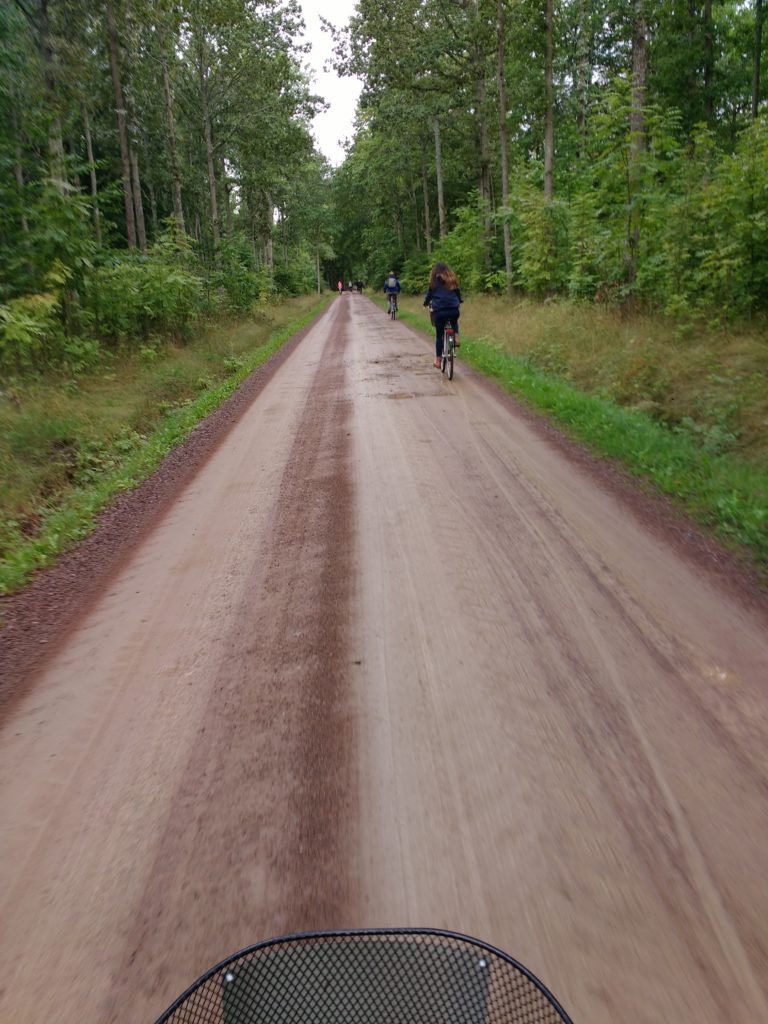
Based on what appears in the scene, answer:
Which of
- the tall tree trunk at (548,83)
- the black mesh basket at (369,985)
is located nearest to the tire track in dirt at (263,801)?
the black mesh basket at (369,985)

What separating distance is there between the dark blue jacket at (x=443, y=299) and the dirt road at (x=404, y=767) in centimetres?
702

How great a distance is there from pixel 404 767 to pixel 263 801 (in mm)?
625

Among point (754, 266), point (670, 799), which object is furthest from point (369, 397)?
point (670, 799)

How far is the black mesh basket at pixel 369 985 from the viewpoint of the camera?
1.69m

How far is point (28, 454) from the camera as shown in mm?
7938

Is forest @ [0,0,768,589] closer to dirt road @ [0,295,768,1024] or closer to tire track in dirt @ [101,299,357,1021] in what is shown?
dirt road @ [0,295,768,1024]

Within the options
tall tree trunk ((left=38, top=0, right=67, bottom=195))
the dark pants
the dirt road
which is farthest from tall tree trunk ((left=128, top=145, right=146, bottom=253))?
the dirt road

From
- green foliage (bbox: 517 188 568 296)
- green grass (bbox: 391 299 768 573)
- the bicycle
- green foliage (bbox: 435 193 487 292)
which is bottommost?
green grass (bbox: 391 299 768 573)

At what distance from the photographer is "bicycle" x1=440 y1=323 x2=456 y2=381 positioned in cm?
1130

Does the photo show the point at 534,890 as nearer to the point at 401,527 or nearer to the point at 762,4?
the point at 401,527

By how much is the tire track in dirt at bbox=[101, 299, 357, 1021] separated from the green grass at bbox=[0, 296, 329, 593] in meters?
2.57

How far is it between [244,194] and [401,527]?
135 feet

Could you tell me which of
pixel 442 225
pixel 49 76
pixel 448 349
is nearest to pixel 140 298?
pixel 49 76

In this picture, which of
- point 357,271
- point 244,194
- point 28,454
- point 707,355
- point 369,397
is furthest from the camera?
point 357,271
